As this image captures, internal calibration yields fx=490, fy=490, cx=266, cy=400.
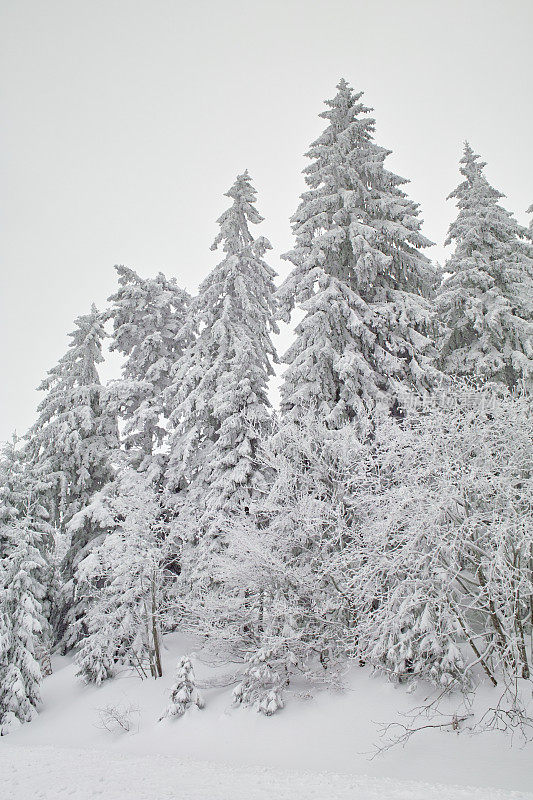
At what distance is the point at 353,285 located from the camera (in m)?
17.3

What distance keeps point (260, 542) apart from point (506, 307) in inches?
456

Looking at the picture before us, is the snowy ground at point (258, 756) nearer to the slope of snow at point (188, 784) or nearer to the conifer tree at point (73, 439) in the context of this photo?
the slope of snow at point (188, 784)

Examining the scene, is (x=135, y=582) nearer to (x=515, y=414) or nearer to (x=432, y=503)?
(x=432, y=503)

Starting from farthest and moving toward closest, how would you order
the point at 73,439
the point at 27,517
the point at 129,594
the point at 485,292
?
the point at 73,439
the point at 27,517
the point at 485,292
the point at 129,594

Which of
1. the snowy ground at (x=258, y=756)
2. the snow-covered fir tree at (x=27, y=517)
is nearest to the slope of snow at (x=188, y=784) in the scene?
the snowy ground at (x=258, y=756)

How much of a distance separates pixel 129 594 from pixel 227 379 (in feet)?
26.1

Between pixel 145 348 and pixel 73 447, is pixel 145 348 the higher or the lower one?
A: the higher one

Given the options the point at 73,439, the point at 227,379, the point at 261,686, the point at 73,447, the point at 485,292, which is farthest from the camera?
the point at 73,447

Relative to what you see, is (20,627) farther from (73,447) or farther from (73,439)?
(73,439)

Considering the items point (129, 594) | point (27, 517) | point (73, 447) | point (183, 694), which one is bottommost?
point (183, 694)

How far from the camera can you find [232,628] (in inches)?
508

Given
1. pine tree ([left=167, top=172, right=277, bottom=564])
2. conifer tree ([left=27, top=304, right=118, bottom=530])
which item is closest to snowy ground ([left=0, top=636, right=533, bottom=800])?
pine tree ([left=167, top=172, right=277, bottom=564])

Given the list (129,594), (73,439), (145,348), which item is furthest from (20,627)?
(145,348)

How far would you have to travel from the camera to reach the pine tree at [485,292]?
55.5 feet
